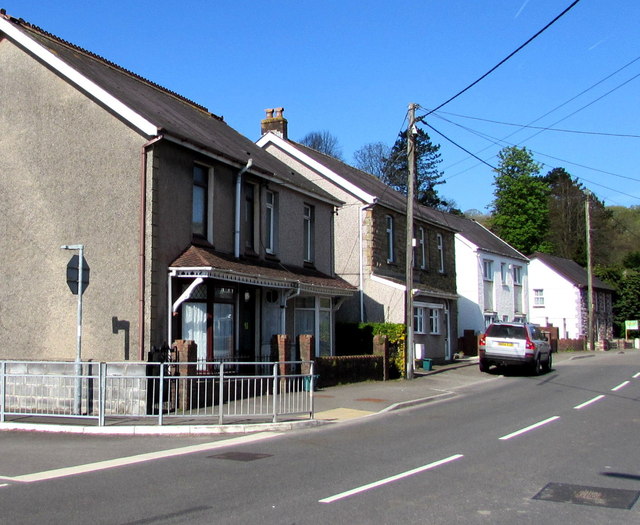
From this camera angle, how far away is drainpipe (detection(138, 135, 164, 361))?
1473 cm

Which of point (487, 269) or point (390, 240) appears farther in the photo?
point (487, 269)

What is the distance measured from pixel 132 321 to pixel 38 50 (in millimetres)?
7111

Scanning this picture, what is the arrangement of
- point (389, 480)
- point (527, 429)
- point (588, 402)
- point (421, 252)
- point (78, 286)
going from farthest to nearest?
point (421, 252) → point (588, 402) → point (78, 286) → point (527, 429) → point (389, 480)

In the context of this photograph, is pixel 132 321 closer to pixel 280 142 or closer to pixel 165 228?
pixel 165 228

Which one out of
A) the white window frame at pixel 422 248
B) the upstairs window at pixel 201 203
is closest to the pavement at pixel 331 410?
the upstairs window at pixel 201 203

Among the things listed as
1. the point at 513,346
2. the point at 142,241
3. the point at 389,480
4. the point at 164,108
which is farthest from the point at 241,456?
the point at 513,346

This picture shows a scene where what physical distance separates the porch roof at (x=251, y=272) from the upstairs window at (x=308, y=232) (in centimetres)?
54

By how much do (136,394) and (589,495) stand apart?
910 centimetres

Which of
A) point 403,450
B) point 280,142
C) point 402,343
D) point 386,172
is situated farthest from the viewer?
point 386,172

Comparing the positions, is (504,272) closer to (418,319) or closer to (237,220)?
(418,319)

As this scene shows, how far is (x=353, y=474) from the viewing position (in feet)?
27.2

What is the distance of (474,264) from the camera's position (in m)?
Answer: 39.7

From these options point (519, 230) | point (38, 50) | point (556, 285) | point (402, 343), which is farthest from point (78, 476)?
point (519, 230)

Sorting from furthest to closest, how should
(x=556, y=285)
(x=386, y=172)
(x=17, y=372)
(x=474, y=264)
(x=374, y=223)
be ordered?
1. (x=386, y=172)
2. (x=556, y=285)
3. (x=474, y=264)
4. (x=374, y=223)
5. (x=17, y=372)
